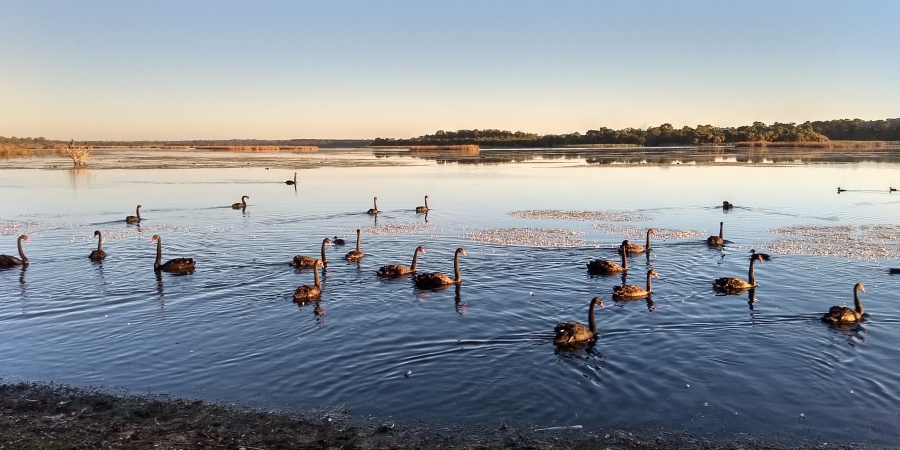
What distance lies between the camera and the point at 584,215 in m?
31.0

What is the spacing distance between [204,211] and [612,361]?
1058 inches

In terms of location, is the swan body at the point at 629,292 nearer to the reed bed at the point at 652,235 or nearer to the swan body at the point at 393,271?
the swan body at the point at 393,271

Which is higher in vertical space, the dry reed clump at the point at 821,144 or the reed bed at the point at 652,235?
the dry reed clump at the point at 821,144

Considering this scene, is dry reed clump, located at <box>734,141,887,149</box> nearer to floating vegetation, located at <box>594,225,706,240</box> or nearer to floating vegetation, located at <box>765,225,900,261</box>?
floating vegetation, located at <box>765,225,900,261</box>

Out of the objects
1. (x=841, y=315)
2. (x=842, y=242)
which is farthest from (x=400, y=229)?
(x=841, y=315)

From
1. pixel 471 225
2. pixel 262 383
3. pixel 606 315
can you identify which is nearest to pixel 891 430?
pixel 606 315

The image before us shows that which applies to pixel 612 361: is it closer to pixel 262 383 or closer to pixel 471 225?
pixel 262 383

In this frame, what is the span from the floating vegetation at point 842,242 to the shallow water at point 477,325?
0.19m

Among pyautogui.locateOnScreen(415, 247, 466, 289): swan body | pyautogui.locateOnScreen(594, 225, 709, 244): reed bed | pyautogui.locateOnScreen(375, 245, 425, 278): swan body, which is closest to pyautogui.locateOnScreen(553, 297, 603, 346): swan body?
pyautogui.locateOnScreen(415, 247, 466, 289): swan body

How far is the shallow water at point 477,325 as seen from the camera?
32.8ft

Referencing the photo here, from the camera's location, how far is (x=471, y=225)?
2827 centimetres

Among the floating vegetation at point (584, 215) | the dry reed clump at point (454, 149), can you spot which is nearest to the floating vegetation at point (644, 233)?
the floating vegetation at point (584, 215)

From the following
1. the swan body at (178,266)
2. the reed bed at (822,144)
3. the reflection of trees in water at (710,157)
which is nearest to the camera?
the swan body at (178,266)

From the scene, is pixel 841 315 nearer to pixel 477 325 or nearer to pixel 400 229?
pixel 477 325
